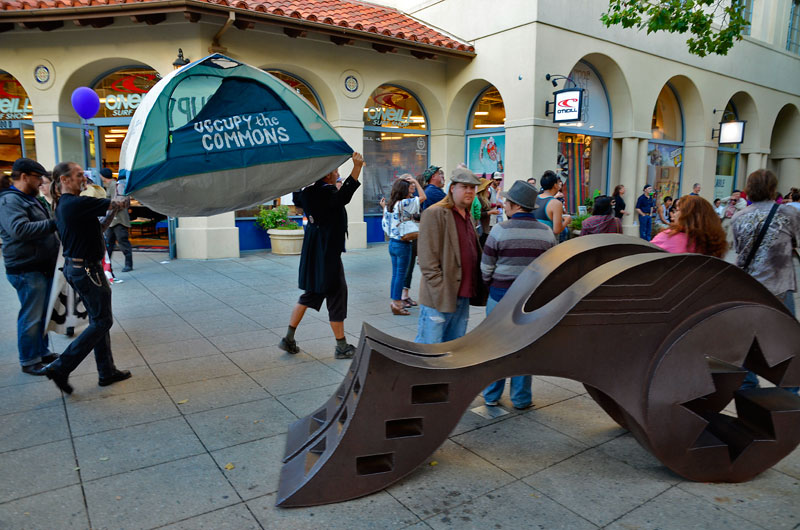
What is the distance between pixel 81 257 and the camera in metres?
4.22

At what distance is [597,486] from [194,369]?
3.63m

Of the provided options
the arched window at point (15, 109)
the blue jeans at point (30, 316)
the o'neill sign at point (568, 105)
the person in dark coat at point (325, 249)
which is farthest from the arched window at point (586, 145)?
the arched window at point (15, 109)

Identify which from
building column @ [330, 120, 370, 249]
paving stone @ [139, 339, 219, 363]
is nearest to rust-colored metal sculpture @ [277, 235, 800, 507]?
paving stone @ [139, 339, 219, 363]

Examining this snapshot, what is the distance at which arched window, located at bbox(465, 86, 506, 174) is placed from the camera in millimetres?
14016

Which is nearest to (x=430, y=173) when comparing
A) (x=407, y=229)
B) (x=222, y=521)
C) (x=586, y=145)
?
(x=407, y=229)

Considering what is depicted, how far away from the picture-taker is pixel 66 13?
9.98 meters

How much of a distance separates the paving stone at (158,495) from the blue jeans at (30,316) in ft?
7.86

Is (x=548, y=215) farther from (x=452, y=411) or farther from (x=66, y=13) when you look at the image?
(x=66, y=13)

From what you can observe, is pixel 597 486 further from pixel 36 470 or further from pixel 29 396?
pixel 29 396

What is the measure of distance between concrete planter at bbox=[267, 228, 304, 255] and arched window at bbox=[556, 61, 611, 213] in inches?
278

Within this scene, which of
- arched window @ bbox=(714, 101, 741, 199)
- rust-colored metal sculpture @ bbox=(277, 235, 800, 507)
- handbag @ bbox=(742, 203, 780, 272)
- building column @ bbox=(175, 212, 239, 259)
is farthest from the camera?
arched window @ bbox=(714, 101, 741, 199)

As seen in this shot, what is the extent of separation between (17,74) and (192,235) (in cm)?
500

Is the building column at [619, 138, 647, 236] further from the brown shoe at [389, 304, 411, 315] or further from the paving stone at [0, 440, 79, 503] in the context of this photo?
the paving stone at [0, 440, 79, 503]

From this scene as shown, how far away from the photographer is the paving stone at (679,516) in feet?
8.91
